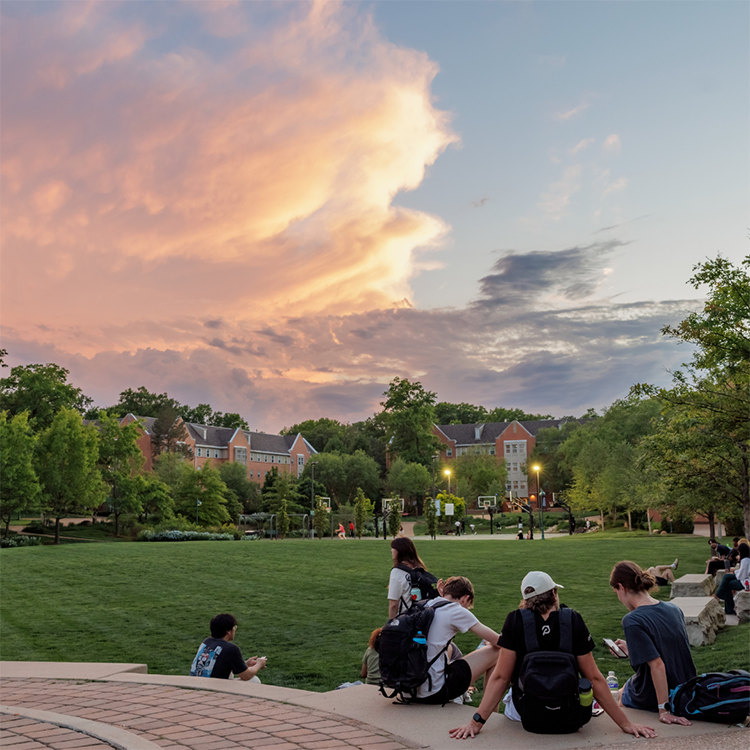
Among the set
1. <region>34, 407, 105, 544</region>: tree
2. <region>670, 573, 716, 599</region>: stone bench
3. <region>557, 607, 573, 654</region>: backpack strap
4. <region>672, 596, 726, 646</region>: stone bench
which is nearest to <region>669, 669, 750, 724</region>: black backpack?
<region>557, 607, 573, 654</region>: backpack strap

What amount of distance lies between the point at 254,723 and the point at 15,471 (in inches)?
1669

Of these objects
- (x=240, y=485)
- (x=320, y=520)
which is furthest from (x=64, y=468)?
(x=240, y=485)

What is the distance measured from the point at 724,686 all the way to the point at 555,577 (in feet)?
54.5

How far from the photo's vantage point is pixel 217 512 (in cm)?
6262

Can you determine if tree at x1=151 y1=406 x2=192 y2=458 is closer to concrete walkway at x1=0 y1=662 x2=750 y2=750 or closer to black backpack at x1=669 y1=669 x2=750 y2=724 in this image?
concrete walkway at x1=0 y1=662 x2=750 y2=750

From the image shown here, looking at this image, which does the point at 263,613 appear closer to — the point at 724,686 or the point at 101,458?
the point at 724,686

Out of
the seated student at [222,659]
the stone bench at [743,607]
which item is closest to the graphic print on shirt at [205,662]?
the seated student at [222,659]

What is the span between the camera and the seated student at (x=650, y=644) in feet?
18.2

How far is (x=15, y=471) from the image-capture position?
140ft

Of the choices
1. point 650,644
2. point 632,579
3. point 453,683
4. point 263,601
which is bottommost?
point 263,601

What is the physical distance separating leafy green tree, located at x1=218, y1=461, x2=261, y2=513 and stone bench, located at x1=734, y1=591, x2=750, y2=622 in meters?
71.3

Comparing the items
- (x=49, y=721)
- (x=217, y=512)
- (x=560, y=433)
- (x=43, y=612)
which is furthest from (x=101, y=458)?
(x=560, y=433)

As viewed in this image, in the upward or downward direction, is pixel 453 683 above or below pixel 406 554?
below

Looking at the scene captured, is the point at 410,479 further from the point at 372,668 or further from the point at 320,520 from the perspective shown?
the point at 372,668
